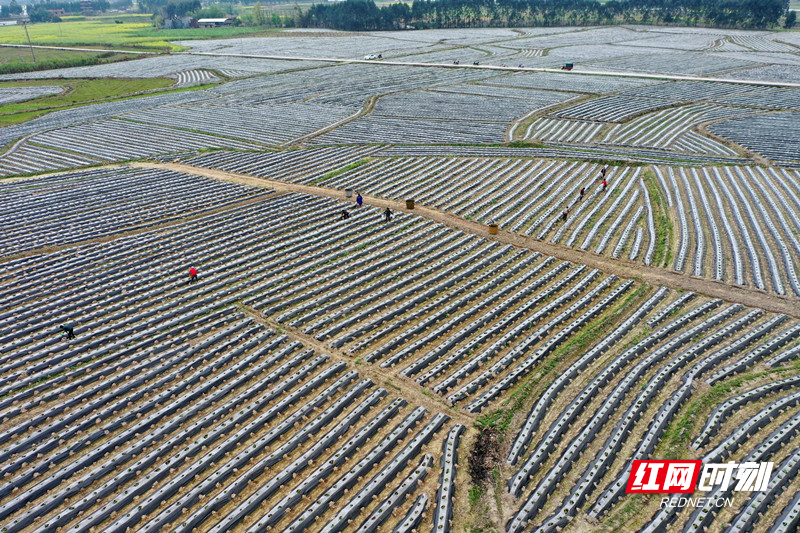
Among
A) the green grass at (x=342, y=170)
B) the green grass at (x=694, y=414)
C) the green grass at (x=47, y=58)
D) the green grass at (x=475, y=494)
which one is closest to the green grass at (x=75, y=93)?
the green grass at (x=47, y=58)

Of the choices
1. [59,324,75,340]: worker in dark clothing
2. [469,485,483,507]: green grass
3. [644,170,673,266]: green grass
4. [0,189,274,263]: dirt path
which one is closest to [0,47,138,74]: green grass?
[0,189,274,263]: dirt path

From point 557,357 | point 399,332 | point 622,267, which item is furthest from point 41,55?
point 557,357

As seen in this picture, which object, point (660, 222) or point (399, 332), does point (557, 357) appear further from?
point (660, 222)

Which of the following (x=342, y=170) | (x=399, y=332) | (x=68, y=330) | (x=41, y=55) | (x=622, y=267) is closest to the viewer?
(x=68, y=330)

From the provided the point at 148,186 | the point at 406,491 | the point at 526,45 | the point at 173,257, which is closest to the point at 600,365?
the point at 406,491

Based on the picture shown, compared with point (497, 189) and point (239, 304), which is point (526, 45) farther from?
point (239, 304)
